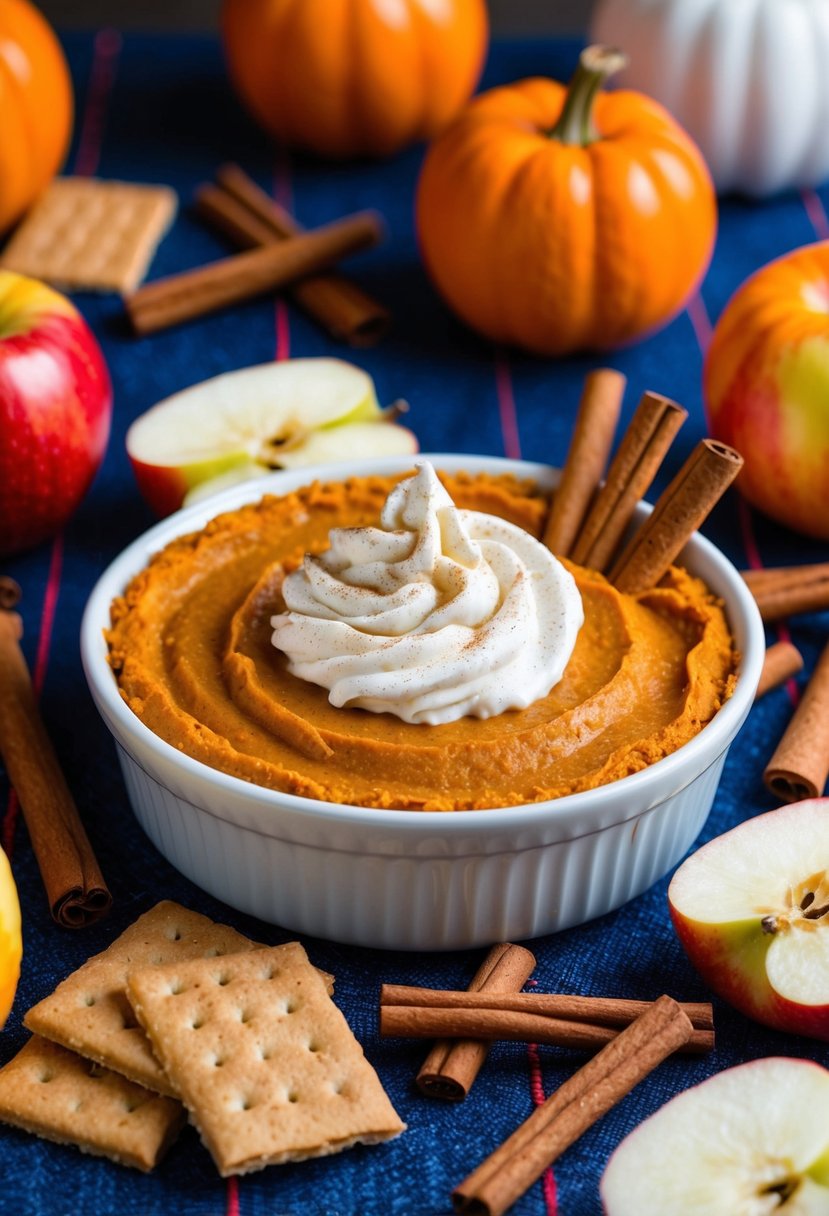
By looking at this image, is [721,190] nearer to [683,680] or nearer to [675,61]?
[675,61]

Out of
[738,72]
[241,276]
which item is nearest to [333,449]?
[241,276]

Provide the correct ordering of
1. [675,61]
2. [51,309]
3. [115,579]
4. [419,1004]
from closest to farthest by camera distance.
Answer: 1. [419,1004]
2. [115,579]
3. [51,309]
4. [675,61]

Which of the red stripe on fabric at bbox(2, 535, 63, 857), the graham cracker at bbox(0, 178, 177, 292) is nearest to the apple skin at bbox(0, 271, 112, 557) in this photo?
the red stripe on fabric at bbox(2, 535, 63, 857)

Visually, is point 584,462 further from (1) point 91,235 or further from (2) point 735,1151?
(1) point 91,235

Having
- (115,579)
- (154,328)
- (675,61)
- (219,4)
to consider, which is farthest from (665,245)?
(219,4)

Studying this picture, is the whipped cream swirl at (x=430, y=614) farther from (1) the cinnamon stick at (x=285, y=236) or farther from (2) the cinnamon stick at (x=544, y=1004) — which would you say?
(1) the cinnamon stick at (x=285, y=236)

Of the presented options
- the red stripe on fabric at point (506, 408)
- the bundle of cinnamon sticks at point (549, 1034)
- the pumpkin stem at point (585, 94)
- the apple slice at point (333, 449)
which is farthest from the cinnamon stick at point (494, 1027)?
the pumpkin stem at point (585, 94)
